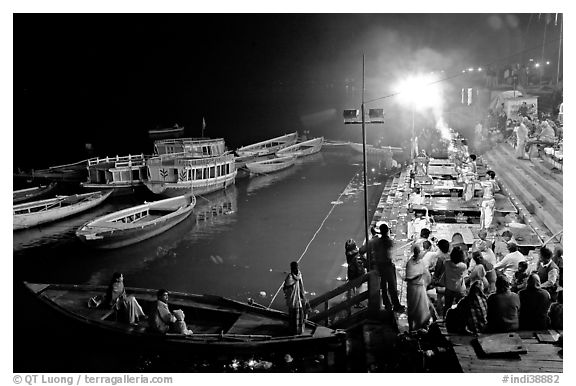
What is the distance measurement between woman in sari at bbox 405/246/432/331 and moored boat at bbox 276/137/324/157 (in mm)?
28467

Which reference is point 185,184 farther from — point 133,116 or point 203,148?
point 133,116

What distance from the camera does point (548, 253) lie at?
754 centimetres

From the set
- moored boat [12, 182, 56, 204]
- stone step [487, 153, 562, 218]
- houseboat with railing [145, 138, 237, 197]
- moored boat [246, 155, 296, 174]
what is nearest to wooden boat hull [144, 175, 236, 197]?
houseboat with railing [145, 138, 237, 197]

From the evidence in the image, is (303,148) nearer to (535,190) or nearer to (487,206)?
(535,190)

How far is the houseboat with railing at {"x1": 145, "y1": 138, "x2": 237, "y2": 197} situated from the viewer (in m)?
25.8

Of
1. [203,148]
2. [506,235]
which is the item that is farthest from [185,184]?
[506,235]

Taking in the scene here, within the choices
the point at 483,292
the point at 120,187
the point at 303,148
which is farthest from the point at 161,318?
the point at 303,148

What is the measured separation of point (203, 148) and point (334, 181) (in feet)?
28.1

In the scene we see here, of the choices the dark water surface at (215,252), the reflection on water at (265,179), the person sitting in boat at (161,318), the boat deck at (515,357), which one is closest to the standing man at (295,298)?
the person sitting in boat at (161,318)

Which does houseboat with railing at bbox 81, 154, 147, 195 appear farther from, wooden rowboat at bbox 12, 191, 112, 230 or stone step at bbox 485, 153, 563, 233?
stone step at bbox 485, 153, 563, 233

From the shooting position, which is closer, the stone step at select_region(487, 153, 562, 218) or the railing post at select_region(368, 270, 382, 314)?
the railing post at select_region(368, 270, 382, 314)

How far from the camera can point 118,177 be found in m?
26.4

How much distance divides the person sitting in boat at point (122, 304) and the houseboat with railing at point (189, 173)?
15982 mm

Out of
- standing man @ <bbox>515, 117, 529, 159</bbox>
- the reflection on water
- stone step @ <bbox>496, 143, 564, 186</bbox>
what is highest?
standing man @ <bbox>515, 117, 529, 159</bbox>
